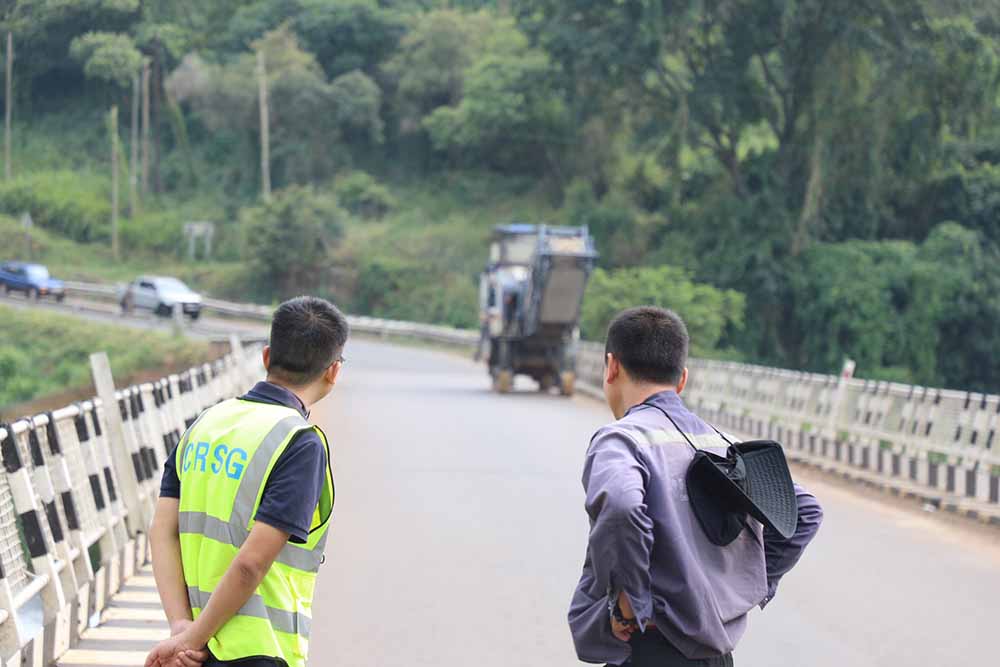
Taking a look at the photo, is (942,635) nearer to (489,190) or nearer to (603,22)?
(603,22)

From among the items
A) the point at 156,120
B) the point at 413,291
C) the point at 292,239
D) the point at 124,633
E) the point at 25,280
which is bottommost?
the point at 413,291

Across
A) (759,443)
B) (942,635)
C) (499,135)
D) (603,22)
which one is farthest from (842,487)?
(499,135)

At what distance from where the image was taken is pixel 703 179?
56812 mm

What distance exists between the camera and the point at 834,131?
49.2 meters

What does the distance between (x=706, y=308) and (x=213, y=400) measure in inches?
1264

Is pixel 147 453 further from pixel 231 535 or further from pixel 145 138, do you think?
pixel 145 138

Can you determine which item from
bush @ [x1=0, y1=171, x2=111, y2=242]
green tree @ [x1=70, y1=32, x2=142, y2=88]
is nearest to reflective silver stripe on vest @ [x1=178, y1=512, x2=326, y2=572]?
green tree @ [x1=70, y1=32, x2=142, y2=88]

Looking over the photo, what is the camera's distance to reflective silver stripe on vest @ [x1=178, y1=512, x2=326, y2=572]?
13.1 ft

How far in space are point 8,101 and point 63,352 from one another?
2151 cm

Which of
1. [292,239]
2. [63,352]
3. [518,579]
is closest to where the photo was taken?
[518,579]

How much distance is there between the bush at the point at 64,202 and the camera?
3947 centimetres

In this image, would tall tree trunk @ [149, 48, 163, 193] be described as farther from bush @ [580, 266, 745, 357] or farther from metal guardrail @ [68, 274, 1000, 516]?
metal guardrail @ [68, 274, 1000, 516]

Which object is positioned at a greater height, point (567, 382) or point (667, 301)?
point (667, 301)

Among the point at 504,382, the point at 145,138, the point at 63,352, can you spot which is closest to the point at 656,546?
the point at 504,382
